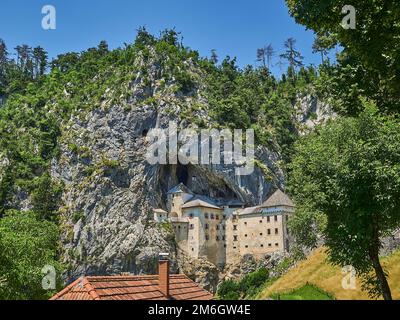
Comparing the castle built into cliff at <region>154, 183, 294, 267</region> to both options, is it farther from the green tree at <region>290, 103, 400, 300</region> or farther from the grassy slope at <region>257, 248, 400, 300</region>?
the green tree at <region>290, 103, 400, 300</region>

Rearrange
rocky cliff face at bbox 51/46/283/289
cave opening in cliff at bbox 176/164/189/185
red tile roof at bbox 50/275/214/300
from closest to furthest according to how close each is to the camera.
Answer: red tile roof at bbox 50/275/214/300
rocky cliff face at bbox 51/46/283/289
cave opening in cliff at bbox 176/164/189/185

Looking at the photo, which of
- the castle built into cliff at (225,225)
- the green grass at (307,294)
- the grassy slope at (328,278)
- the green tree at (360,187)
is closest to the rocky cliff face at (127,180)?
the castle built into cliff at (225,225)

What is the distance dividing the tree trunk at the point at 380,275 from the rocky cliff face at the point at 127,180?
57.1 m

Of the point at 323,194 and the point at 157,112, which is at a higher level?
the point at 157,112

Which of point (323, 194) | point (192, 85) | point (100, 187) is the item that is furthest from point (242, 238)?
point (323, 194)

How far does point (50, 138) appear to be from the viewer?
91.4 meters

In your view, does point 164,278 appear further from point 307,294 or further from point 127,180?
point 127,180

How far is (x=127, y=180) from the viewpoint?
266 ft

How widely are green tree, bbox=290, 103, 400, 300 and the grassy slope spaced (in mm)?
4610

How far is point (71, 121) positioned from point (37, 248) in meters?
57.1

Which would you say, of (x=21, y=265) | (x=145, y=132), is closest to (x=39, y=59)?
(x=145, y=132)

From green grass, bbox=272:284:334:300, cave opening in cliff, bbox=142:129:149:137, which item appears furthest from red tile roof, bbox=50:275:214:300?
cave opening in cliff, bbox=142:129:149:137

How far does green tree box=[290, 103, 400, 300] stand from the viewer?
17656 millimetres
